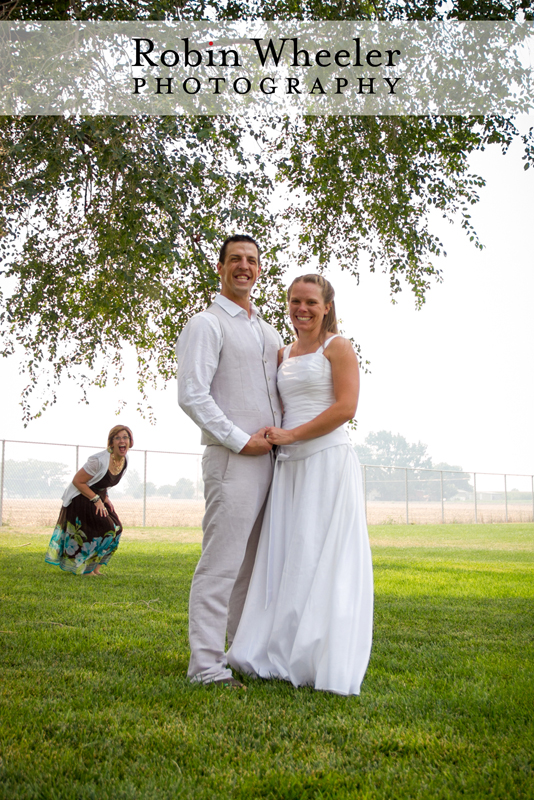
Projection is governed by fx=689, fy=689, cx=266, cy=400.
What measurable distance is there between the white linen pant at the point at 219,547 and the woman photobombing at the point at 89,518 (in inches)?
189

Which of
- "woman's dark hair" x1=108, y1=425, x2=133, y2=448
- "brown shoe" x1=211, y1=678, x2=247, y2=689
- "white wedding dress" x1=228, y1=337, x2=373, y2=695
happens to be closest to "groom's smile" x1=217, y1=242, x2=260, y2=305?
"white wedding dress" x1=228, y1=337, x2=373, y2=695

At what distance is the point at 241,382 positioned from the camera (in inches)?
149

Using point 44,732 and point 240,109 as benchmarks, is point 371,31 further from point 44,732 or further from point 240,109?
point 44,732

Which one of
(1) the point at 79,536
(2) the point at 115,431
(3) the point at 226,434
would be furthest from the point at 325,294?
(1) the point at 79,536

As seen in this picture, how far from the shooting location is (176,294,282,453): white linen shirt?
11.7 feet

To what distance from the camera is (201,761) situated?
8.13ft

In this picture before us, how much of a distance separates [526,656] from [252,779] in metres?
2.61

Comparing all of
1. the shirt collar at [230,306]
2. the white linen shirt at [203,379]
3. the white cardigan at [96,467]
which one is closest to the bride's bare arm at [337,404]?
the white linen shirt at [203,379]

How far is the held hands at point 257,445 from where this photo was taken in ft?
11.9

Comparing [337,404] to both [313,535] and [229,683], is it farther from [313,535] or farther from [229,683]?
[229,683]

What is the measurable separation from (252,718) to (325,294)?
7.27ft

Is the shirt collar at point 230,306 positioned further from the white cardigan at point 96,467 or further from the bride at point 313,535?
the white cardigan at point 96,467

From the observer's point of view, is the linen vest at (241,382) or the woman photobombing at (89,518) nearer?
the linen vest at (241,382)

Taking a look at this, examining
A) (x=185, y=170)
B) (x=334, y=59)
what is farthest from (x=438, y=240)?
(x=185, y=170)
